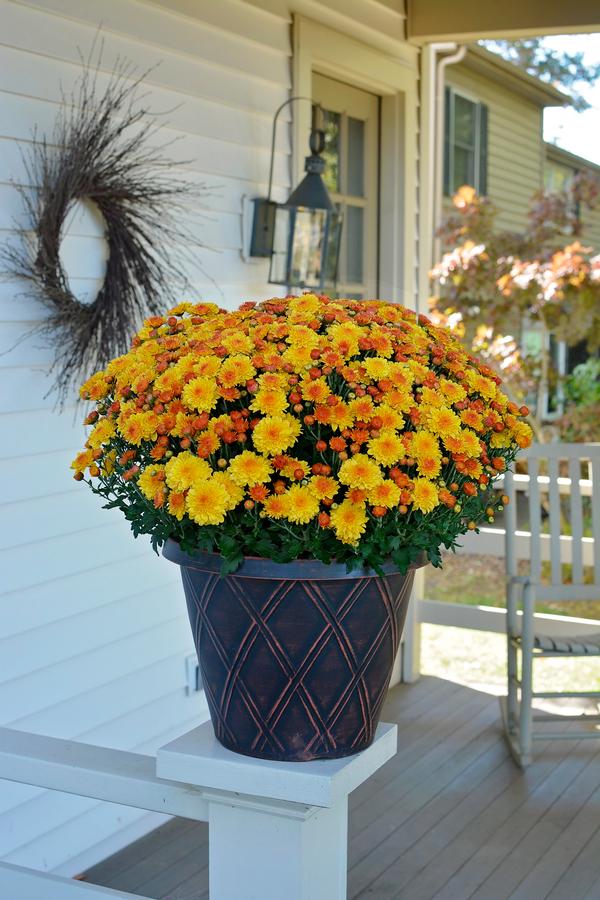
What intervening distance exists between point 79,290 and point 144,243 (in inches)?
10.6

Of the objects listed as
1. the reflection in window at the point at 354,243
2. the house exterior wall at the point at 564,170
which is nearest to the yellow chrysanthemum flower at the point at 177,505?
the reflection in window at the point at 354,243

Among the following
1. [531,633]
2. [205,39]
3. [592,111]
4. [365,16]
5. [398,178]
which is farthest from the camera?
[592,111]

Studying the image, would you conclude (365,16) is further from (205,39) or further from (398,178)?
(205,39)

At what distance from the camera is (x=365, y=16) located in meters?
3.82

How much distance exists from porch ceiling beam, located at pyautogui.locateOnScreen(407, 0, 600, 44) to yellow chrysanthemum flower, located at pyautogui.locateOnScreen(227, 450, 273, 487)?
3202 mm

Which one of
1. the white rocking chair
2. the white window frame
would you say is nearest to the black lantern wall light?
the white rocking chair

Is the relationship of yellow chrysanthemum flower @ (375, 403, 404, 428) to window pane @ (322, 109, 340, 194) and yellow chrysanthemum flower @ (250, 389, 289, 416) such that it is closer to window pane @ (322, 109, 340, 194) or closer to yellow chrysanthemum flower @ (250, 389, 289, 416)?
yellow chrysanthemum flower @ (250, 389, 289, 416)

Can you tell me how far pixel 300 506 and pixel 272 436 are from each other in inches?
3.0

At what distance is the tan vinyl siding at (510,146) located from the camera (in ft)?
30.3

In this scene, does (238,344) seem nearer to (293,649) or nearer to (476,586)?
(293,649)

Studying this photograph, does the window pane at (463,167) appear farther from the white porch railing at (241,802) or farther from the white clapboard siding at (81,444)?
the white porch railing at (241,802)

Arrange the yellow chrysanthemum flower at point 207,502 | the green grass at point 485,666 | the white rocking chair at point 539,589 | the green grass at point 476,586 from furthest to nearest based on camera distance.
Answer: the green grass at point 476,586 < the green grass at point 485,666 < the white rocking chair at point 539,589 < the yellow chrysanthemum flower at point 207,502

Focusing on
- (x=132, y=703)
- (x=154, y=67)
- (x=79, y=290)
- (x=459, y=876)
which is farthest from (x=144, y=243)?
(x=459, y=876)

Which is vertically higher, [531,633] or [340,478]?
[340,478]
